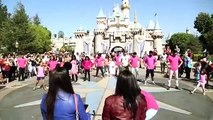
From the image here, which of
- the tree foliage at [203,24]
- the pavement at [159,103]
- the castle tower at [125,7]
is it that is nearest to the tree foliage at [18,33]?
the pavement at [159,103]

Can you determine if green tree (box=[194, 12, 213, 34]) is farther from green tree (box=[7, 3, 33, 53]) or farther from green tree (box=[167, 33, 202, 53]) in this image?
green tree (box=[7, 3, 33, 53])

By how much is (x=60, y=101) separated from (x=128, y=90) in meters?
0.80

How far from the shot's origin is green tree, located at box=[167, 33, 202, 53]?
87.4 m

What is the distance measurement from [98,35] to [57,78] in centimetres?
10211

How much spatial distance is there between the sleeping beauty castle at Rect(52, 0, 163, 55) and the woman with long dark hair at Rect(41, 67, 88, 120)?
93.1 m

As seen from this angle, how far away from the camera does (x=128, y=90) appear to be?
10.9 feet

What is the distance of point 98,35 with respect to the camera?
345 ft

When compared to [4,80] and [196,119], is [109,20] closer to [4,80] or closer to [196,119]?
[4,80]

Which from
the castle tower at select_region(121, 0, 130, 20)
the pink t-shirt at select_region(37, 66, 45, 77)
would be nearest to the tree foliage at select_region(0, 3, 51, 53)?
the pink t-shirt at select_region(37, 66, 45, 77)

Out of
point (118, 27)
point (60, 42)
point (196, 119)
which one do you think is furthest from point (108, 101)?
point (60, 42)

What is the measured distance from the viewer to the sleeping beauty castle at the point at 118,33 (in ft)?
342

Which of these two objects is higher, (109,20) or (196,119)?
(109,20)

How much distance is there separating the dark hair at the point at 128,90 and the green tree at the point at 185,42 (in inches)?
3401

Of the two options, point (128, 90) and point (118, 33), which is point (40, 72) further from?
point (118, 33)
